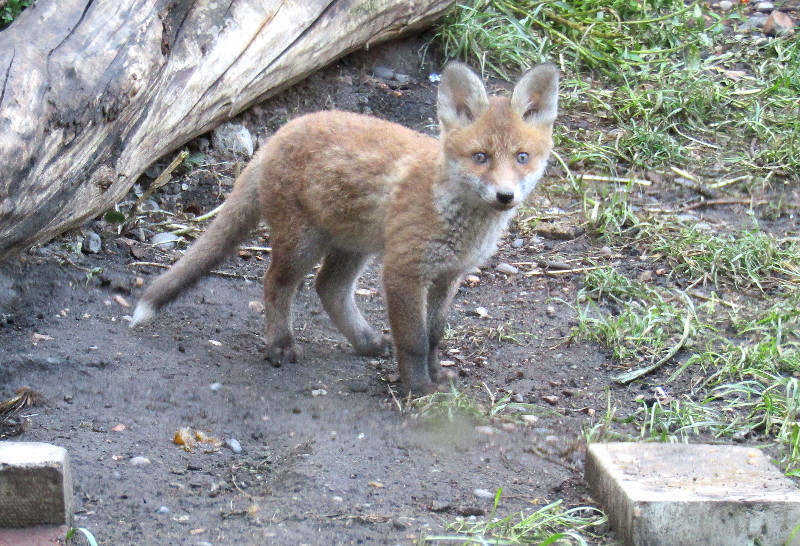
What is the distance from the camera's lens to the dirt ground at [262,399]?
135 inches

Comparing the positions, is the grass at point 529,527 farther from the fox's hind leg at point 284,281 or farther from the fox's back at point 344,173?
the fox's hind leg at point 284,281

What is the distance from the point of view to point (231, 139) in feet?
22.6

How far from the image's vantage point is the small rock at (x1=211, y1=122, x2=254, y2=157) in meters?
6.88

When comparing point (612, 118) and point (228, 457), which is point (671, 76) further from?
point (228, 457)

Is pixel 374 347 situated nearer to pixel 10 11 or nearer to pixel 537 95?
pixel 537 95

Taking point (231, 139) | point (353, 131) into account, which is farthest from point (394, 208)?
point (231, 139)

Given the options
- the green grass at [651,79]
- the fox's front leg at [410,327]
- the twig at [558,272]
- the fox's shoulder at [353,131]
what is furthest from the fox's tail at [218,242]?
the green grass at [651,79]

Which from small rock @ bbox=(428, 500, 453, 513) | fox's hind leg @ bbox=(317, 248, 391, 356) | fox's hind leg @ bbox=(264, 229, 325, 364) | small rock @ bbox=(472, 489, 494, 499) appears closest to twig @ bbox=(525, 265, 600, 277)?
fox's hind leg @ bbox=(317, 248, 391, 356)

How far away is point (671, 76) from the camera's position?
7809mm

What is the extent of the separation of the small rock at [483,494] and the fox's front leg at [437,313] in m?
1.26

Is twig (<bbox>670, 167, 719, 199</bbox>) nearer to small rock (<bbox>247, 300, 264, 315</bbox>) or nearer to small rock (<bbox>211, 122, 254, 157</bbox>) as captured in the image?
small rock (<bbox>211, 122, 254, 157</bbox>)

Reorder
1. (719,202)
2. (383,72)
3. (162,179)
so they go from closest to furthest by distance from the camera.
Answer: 1. (162,179)
2. (719,202)
3. (383,72)

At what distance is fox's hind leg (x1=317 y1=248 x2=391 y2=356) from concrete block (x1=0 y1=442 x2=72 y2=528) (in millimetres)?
2396

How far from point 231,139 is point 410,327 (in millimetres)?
2913
